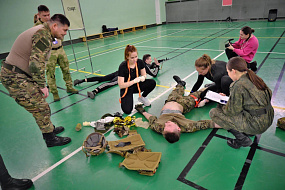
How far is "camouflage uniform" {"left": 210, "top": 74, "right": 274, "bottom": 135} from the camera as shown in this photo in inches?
85.6

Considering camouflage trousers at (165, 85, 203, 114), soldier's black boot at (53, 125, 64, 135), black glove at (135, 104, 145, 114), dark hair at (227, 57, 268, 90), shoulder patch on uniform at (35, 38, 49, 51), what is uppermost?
shoulder patch on uniform at (35, 38, 49, 51)

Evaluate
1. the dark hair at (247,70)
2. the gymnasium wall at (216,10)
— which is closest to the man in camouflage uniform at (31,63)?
the dark hair at (247,70)

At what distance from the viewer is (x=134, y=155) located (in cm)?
266

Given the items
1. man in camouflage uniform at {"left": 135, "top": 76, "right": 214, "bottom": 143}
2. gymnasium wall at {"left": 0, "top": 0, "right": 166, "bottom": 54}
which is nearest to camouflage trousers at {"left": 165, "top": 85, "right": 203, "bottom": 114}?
man in camouflage uniform at {"left": 135, "top": 76, "right": 214, "bottom": 143}

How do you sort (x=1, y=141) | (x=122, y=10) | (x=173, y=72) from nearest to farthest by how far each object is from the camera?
1. (x=1, y=141)
2. (x=173, y=72)
3. (x=122, y=10)

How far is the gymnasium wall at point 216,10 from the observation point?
51.5 ft

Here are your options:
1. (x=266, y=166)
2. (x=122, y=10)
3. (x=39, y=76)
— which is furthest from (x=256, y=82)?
(x=122, y=10)

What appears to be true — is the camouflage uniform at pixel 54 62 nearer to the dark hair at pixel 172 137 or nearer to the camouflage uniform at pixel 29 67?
the camouflage uniform at pixel 29 67

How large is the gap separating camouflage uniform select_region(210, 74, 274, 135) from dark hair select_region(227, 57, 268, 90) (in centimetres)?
4

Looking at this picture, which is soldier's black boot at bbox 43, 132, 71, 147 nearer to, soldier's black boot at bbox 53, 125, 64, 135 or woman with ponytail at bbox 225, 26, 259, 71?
soldier's black boot at bbox 53, 125, 64, 135

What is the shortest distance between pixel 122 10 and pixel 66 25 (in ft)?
51.0

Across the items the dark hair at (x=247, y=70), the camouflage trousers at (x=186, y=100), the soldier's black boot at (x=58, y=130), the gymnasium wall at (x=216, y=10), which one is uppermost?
the gymnasium wall at (x=216, y=10)

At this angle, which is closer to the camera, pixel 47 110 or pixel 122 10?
pixel 47 110

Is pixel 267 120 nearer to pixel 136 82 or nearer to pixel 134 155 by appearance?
pixel 134 155
